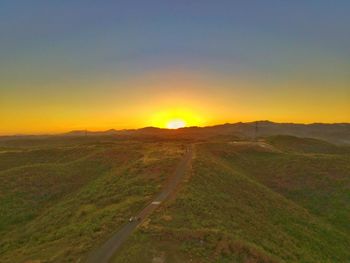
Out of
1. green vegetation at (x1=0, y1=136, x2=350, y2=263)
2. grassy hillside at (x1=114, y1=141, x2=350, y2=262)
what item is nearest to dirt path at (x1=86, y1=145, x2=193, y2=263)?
green vegetation at (x1=0, y1=136, x2=350, y2=263)

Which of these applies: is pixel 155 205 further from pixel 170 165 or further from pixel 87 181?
pixel 87 181

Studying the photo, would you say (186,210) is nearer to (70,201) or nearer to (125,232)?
(125,232)

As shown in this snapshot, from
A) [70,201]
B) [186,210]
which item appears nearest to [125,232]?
[186,210]

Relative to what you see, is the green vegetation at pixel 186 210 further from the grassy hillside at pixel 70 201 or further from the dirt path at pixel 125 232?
the dirt path at pixel 125 232

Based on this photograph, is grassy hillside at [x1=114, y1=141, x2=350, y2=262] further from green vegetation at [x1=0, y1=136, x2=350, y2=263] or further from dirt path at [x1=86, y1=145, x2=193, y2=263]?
dirt path at [x1=86, y1=145, x2=193, y2=263]

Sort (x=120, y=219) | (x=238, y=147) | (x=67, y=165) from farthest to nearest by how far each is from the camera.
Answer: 1. (x=238, y=147)
2. (x=67, y=165)
3. (x=120, y=219)

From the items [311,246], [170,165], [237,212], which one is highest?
[170,165]

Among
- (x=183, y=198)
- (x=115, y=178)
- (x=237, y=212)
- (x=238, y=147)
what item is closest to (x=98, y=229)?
(x=183, y=198)
